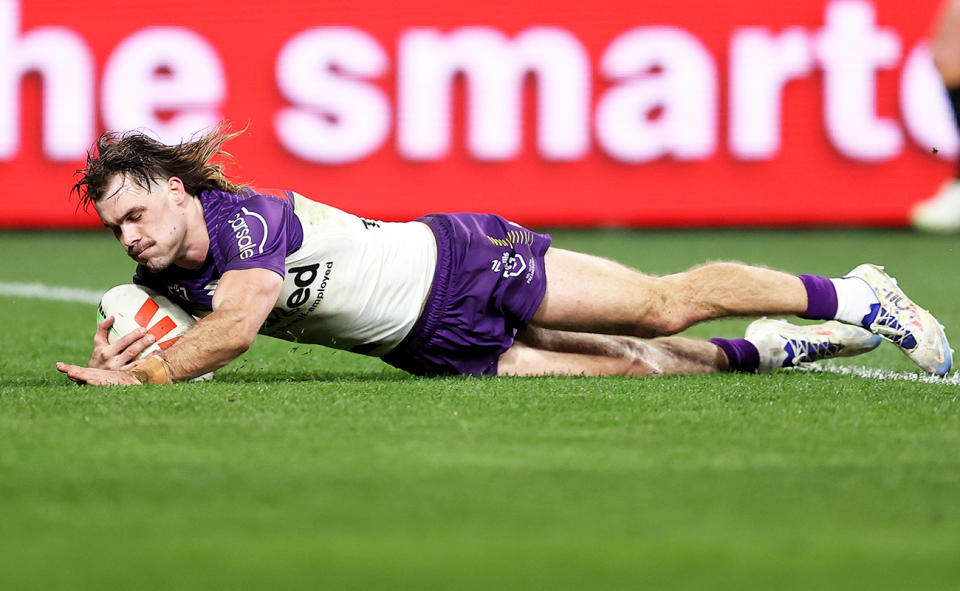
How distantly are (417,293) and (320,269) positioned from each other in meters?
0.39

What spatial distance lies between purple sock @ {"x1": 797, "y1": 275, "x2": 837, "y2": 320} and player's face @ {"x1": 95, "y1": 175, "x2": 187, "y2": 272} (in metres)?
2.28

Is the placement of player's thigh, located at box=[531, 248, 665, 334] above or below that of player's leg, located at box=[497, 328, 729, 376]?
above

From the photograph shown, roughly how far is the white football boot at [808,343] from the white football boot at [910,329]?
25 centimetres

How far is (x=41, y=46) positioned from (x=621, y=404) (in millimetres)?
11143

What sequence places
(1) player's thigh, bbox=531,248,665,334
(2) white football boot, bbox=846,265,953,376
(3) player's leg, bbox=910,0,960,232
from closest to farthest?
(3) player's leg, bbox=910,0,960,232, (1) player's thigh, bbox=531,248,665,334, (2) white football boot, bbox=846,265,953,376

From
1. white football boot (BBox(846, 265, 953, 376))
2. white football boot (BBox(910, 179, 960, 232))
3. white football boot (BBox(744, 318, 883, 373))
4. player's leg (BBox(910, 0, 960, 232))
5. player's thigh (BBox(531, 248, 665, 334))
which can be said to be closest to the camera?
player's leg (BBox(910, 0, 960, 232))

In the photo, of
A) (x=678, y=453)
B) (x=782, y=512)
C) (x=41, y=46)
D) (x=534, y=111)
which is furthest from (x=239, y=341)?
(x=41, y=46)

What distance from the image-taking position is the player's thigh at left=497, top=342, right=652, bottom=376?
528 cm

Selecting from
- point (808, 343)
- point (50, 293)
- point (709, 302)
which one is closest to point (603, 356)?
point (709, 302)

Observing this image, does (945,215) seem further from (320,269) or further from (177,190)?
(177,190)

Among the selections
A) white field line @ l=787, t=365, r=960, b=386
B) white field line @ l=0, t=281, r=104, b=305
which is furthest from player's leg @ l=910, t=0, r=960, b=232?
white field line @ l=0, t=281, r=104, b=305

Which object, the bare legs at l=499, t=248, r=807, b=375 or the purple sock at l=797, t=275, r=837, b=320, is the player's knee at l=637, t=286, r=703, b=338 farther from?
the purple sock at l=797, t=275, r=837, b=320

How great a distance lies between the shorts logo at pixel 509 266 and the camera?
16.5 feet

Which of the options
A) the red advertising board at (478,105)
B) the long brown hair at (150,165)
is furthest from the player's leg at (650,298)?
the red advertising board at (478,105)
